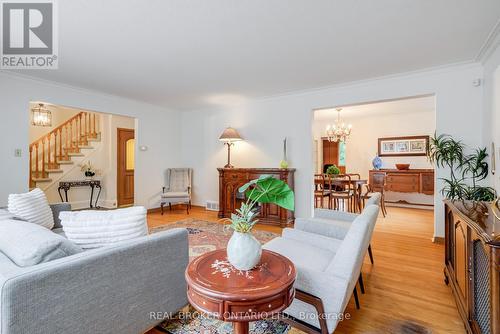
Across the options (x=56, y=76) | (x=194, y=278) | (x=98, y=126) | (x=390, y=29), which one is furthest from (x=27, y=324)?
(x=98, y=126)

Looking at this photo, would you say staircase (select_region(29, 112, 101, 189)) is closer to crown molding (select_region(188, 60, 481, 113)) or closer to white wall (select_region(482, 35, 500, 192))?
crown molding (select_region(188, 60, 481, 113))

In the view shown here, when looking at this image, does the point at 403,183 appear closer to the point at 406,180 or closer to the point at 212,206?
the point at 406,180

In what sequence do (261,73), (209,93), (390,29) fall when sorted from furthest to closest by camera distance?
(209,93) < (261,73) < (390,29)

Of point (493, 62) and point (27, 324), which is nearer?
point (27, 324)

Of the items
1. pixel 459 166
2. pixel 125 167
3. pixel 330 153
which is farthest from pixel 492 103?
pixel 125 167

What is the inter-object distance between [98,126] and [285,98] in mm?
4988

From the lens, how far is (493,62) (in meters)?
2.85

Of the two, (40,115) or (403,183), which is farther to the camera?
(403,183)

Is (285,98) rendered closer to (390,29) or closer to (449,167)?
(390,29)

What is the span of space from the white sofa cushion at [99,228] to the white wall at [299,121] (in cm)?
356

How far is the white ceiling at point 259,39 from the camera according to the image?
2.15 metres

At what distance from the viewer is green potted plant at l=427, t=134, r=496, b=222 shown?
10.1 ft

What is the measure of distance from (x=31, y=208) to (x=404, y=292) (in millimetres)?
3569

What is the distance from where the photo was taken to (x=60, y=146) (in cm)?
600
